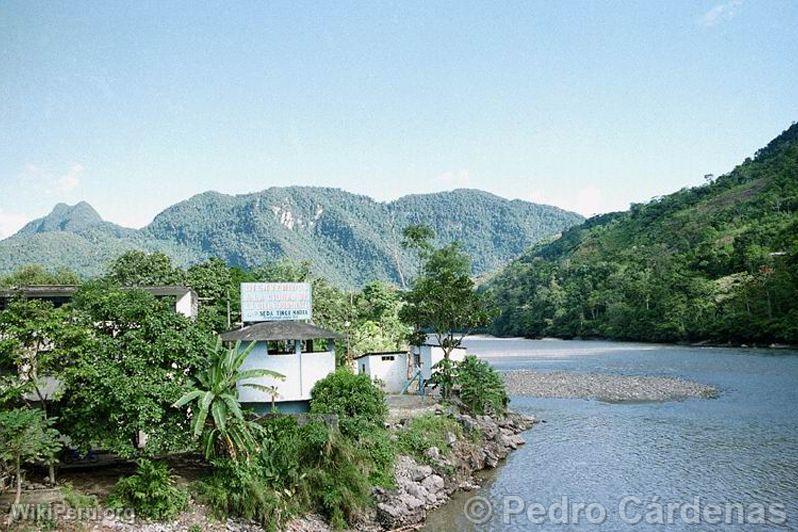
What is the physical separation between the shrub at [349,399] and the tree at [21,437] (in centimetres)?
987

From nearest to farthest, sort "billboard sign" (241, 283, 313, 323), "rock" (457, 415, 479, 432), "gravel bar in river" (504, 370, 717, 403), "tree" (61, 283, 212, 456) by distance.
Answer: "tree" (61, 283, 212, 456), "billboard sign" (241, 283, 313, 323), "rock" (457, 415, 479, 432), "gravel bar in river" (504, 370, 717, 403)

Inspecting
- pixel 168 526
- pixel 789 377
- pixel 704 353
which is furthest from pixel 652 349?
pixel 168 526

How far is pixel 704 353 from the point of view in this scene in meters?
74.9

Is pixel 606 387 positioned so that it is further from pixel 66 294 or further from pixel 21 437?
pixel 21 437

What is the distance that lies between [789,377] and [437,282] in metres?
A: 32.2

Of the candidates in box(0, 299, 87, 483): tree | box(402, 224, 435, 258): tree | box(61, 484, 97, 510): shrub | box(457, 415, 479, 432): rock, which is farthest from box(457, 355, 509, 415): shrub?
box(0, 299, 87, 483): tree

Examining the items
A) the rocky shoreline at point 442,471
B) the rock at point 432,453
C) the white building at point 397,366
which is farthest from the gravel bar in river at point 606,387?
the rock at point 432,453

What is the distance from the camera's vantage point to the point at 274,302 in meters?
27.2

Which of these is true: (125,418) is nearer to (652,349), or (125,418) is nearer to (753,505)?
(753,505)

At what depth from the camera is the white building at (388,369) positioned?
36594mm

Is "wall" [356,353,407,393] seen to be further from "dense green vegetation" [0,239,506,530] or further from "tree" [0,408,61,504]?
"tree" [0,408,61,504]

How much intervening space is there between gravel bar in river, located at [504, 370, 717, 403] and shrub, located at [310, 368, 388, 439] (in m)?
26.5

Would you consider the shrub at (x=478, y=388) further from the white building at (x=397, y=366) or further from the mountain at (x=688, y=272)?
the mountain at (x=688, y=272)

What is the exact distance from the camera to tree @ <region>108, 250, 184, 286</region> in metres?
58.2
